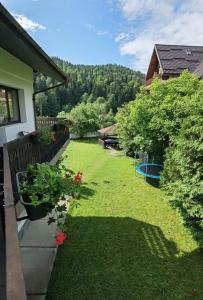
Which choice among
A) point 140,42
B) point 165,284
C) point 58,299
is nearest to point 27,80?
point 58,299

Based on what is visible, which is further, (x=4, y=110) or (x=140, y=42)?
(x=140, y=42)

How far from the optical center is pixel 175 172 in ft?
20.7

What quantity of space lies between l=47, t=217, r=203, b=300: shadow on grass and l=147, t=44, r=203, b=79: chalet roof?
51.0 ft

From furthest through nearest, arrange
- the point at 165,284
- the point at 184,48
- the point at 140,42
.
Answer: the point at 140,42
the point at 184,48
the point at 165,284

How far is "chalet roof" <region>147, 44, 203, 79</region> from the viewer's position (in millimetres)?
18109

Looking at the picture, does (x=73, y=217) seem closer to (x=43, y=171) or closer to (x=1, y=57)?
(x=43, y=171)

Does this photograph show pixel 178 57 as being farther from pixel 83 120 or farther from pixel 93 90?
pixel 93 90

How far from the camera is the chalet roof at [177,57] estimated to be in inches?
713

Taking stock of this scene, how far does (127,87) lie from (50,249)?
5629 centimetres

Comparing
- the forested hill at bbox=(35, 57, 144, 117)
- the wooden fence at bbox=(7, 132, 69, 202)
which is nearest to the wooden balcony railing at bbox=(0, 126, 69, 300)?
the wooden fence at bbox=(7, 132, 69, 202)

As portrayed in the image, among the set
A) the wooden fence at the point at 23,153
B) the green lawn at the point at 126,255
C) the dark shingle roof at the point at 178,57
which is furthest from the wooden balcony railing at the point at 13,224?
the dark shingle roof at the point at 178,57

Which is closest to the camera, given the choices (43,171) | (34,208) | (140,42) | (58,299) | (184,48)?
(34,208)

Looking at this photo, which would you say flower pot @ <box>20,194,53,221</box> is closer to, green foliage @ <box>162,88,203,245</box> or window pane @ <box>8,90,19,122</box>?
green foliage @ <box>162,88,203,245</box>

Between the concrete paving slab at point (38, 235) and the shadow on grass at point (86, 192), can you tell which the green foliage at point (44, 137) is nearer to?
the concrete paving slab at point (38, 235)
